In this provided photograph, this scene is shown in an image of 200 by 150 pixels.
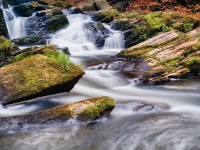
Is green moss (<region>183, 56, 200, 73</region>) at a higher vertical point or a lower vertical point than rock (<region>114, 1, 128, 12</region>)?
lower

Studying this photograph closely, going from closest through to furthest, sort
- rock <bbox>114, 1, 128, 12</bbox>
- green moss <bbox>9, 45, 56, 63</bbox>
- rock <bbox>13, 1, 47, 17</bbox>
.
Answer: green moss <bbox>9, 45, 56, 63</bbox> → rock <bbox>13, 1, 47, 17</bbox> → rock <bbox>114, 1, 128, 12</bbox>

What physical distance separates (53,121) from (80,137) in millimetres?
706

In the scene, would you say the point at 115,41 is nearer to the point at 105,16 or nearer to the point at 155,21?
the point at 155,21

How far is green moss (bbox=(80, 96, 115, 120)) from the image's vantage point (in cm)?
534

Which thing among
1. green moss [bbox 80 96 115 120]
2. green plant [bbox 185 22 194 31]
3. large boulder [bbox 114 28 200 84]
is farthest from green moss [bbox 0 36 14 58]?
green plant [bbox 185 22 194 31]

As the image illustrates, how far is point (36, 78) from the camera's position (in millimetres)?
6293

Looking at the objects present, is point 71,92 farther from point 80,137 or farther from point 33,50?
point 80,137

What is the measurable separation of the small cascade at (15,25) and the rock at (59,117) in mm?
11097

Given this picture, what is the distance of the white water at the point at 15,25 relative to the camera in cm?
1583

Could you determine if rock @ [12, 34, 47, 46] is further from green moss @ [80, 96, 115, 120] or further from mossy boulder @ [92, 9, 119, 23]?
green moss @ [80, 96, 115, 120]

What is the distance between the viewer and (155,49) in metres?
10.4

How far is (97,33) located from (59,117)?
388 inches

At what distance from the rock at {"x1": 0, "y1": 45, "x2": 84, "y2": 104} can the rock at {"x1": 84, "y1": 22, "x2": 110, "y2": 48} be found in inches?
287

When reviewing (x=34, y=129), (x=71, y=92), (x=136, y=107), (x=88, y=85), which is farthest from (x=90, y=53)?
(x=34, y=129)
